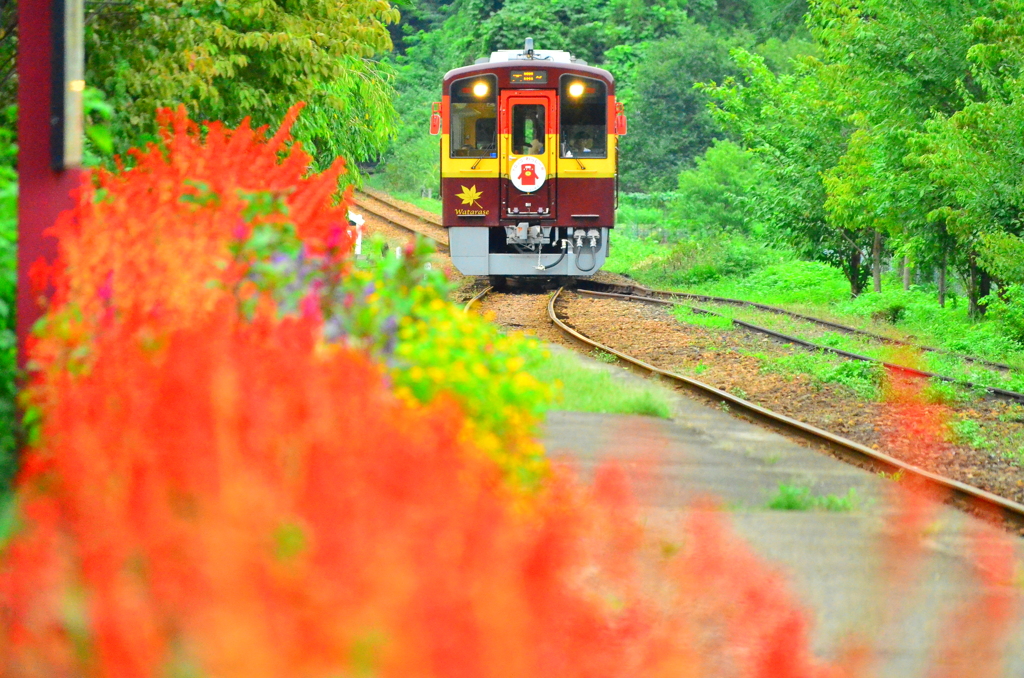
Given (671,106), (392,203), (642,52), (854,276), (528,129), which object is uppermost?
(642,52)

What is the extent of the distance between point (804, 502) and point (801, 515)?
11.4 inches

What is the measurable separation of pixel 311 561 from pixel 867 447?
7170mm

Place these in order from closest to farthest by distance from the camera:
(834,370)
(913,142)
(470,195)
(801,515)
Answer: (801,515), (834,370), (913,142), (470,195)

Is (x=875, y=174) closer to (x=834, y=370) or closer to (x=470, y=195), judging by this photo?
(x=470, y=195)

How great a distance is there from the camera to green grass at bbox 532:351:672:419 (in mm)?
9820

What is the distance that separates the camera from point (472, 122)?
65.4 ft

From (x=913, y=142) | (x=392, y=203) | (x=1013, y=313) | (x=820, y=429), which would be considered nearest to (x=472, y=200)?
(x=913, y=142)

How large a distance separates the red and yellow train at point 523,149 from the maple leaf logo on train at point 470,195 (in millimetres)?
16

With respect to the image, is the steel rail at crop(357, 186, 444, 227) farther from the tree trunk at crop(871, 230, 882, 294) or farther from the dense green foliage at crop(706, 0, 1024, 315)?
the tree trunk at crop(871, 230, 882, 294)

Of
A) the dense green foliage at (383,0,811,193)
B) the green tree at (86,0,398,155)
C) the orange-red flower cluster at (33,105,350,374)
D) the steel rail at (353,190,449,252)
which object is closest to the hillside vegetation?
the dense green foliage at (383,0,811,193)

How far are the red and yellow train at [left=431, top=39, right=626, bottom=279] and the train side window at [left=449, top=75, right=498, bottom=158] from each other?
0.05 ft

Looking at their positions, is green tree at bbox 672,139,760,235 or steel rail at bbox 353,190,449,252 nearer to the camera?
steel rail at bbox 353,190,449,252

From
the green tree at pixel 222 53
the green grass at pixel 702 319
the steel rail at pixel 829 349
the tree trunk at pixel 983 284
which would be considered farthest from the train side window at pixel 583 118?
the tree trunk at pixel 983 284

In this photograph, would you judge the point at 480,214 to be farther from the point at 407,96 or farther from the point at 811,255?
the point at 407,96
